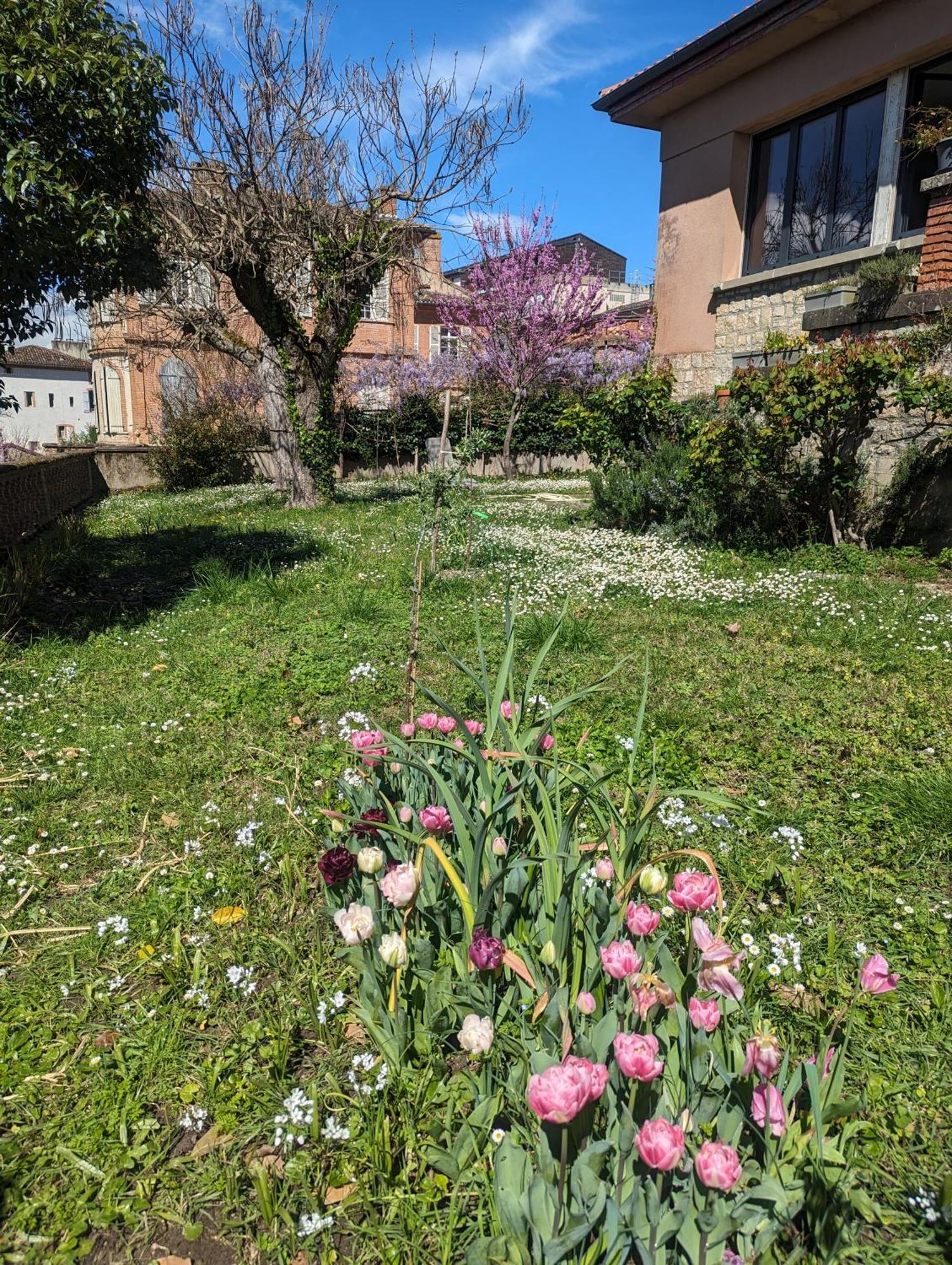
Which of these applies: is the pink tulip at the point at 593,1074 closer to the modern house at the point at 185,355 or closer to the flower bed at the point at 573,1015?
the flower bed at the point at 573,1015

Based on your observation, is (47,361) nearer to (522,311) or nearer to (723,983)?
(522,311)

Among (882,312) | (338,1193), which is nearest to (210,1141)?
(338,1193)

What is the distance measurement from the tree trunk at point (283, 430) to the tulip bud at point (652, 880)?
12.1m

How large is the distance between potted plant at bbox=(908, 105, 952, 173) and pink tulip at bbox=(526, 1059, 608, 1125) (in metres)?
8.21

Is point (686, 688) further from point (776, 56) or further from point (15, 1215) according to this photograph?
point (776, 56)

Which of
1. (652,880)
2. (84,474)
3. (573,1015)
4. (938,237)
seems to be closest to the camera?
(652,880)

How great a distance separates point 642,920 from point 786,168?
1099 cm

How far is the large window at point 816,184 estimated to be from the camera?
8648 millimetres

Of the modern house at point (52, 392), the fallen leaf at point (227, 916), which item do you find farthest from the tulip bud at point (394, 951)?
the modern house at point (52, 392)

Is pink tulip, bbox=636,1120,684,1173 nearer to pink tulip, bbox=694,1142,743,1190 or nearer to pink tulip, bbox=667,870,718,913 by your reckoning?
pink tulip, bbox=694,1142,743,1190

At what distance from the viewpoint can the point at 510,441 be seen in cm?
2036

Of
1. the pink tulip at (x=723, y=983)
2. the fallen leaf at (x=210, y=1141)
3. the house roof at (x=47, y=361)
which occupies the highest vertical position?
the house roof at (x=47, y=361)

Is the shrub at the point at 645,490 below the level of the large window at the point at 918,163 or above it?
below

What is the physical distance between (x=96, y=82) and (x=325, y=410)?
8225 millimetres
